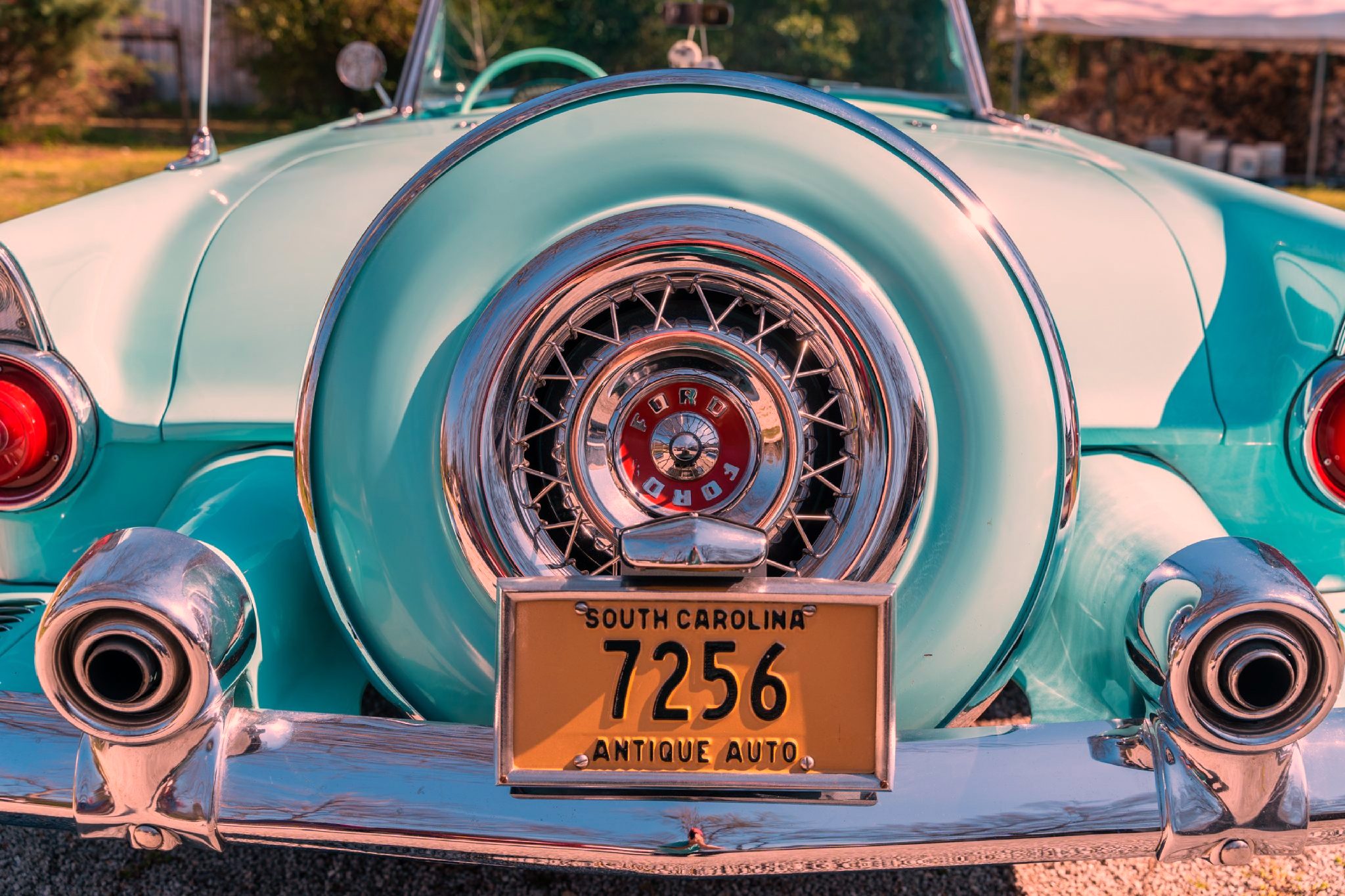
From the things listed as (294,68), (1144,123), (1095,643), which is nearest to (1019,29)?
(1144,123)

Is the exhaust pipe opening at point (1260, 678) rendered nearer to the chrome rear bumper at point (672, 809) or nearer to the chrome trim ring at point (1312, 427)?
the chrome rear bumper at point (672, 809)

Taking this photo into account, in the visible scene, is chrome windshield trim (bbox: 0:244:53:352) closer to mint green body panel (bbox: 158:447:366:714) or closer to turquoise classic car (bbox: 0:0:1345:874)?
turquoise classic car (bbox: 0:0:1345:874)

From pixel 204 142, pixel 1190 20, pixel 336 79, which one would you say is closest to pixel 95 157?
pixel 336 79

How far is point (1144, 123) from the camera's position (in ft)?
61.9

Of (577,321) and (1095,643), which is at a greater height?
(577,321)

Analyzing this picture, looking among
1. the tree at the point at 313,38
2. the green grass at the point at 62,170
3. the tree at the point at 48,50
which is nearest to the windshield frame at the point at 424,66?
the green grass at the point at 62,170

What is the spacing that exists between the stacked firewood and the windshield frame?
51.5 ft

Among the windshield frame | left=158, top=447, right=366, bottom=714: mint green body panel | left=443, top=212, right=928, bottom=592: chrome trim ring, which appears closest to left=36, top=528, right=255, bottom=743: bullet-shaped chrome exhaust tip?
left=158, top=447, right=366, bottom=714: mint green body panel

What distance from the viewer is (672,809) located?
143cm

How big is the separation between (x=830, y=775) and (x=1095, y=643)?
21.5 inches

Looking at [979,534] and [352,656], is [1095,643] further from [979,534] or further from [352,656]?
[352,656]

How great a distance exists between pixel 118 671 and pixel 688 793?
2.44ft

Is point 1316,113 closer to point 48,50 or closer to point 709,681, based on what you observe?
point 709,681

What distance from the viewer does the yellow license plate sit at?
1402mm
